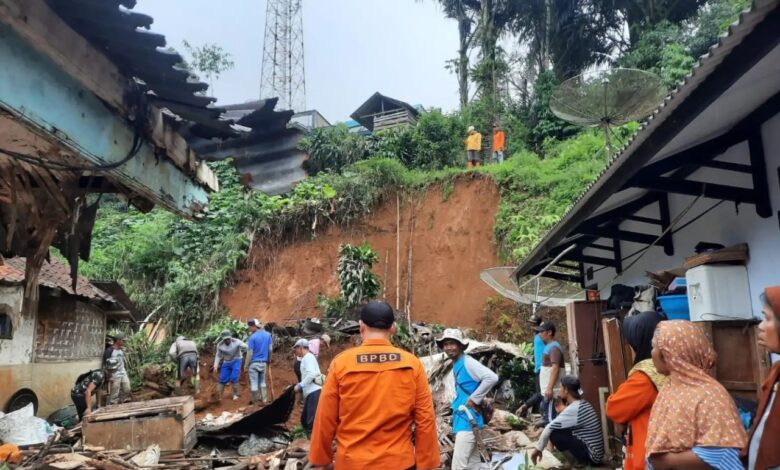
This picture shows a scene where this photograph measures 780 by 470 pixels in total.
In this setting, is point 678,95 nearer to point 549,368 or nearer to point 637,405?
point 637,405

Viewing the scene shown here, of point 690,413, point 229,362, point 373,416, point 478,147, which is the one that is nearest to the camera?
point 690,413

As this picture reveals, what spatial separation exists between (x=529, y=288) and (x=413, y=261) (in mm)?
8694

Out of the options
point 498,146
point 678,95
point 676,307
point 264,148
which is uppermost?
point 498,146

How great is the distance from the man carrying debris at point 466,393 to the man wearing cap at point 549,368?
2038 millimetres

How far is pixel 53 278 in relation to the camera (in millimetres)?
13273

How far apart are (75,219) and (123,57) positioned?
1.84 metres

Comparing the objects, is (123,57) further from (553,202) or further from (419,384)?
(553,202)

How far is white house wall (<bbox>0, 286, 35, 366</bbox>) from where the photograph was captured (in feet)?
38.2

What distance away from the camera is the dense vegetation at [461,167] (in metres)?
18.3

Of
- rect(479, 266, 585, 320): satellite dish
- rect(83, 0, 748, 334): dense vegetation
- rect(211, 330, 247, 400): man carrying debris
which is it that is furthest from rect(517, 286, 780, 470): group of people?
rect(83, 0, 748, 334): dense vegetation

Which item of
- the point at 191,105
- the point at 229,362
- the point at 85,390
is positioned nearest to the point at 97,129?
the point at 191,105

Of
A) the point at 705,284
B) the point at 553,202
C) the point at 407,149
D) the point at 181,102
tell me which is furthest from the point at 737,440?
the point at 407,149

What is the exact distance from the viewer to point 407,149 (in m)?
23.3

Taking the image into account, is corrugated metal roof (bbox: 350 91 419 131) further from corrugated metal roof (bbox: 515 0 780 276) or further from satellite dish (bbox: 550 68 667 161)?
corrugated metal roof (bbox: 515 0 780 276)
